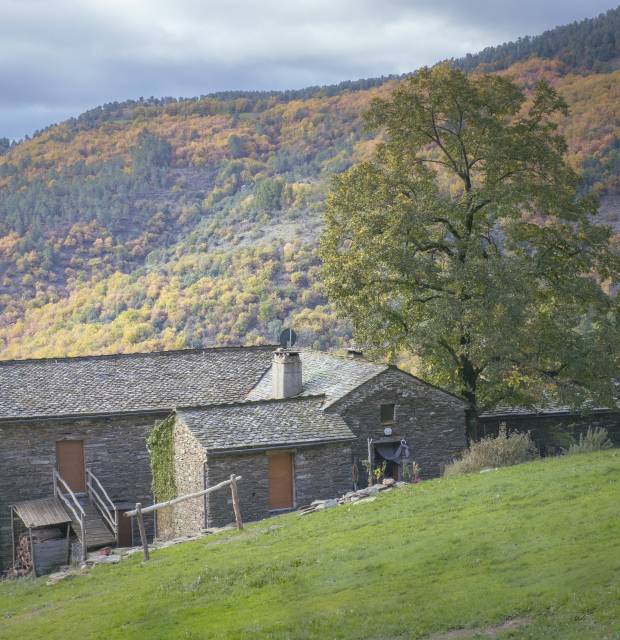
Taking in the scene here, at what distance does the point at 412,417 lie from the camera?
3012 centimetres

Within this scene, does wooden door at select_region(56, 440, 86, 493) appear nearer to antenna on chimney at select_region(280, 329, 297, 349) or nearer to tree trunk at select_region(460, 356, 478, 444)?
antenna on chimney at select_region(280, 329, 297, 349)

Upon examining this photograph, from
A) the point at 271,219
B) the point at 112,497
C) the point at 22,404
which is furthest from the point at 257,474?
the point at 271,219

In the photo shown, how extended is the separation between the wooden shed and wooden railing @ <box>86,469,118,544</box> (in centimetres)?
126

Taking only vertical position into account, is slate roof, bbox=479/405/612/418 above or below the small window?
below

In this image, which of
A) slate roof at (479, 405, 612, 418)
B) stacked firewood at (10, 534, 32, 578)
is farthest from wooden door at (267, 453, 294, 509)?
slate roof at (479, 405, 612, 418)

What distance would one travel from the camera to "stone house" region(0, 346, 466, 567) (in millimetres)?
27328

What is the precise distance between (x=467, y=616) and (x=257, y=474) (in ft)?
49.2

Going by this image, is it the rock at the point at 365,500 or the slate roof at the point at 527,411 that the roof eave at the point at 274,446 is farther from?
the slate roof at the point at 527,411

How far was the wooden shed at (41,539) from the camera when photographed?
28734mm

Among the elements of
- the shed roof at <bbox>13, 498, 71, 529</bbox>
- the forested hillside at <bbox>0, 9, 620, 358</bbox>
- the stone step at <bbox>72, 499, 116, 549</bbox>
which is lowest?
the stone step at <bbox>72, 499, 116, 549</bbox>

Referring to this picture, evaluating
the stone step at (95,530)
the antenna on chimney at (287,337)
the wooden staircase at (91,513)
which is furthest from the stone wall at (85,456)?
the antenna on chimney at (287,337)

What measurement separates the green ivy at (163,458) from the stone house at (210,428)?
470 millimetres

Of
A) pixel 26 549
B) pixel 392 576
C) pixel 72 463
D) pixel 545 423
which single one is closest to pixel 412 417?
pixel 545 423

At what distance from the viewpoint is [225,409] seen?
28.7 m
